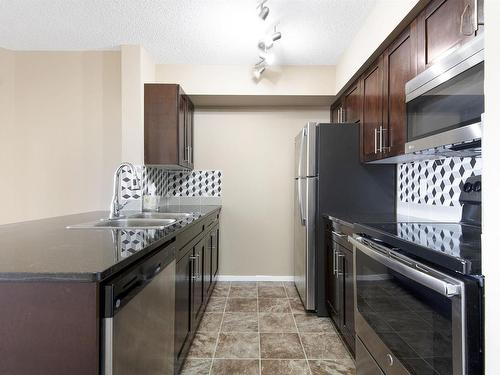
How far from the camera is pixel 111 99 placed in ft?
9.69

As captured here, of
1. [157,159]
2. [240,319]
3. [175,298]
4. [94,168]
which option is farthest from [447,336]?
[94,168]

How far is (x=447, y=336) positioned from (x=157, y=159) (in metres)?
2.50

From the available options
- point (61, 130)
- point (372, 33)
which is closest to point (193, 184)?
point (61, 130)

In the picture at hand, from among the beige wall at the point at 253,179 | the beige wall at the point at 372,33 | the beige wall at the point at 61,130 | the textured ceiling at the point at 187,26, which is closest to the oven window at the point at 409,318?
the beige wall at the point at 372,33

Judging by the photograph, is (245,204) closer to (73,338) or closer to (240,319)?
(240,319)

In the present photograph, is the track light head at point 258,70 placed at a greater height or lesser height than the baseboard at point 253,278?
greater

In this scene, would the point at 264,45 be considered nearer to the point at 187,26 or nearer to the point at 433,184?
the point at 187,26

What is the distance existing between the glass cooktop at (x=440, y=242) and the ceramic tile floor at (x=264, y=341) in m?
0.93

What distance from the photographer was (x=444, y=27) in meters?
1.49

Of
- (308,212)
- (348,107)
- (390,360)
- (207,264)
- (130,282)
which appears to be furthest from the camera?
(348,107)

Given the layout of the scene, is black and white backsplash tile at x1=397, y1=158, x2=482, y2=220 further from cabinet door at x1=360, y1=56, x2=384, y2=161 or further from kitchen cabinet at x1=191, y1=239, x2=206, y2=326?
kitchen cabinet at x1=191, y1=239, x2=206, y2=326

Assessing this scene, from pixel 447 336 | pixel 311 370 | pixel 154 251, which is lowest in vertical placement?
pixel 311 370

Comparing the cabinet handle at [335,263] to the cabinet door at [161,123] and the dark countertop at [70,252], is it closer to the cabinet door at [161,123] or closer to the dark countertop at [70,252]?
the dark countertop at [70,252]

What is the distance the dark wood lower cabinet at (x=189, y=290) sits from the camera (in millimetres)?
1623
